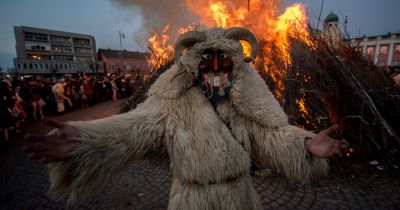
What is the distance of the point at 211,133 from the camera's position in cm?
160

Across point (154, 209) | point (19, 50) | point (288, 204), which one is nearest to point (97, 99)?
point (154, 209)

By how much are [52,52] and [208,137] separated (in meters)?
79.6

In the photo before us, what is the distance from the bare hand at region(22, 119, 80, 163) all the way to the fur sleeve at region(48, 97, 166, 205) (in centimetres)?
5

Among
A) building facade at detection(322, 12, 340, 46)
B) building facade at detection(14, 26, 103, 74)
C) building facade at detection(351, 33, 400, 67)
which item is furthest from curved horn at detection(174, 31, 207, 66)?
building facade at detection(14, 26, 103, 74)

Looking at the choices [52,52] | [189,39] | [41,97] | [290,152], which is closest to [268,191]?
[290,152]

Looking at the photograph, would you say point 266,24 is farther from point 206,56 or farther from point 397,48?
point 397,48

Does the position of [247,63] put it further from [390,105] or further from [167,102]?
[390,105]

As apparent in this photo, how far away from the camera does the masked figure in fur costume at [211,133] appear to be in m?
1.48

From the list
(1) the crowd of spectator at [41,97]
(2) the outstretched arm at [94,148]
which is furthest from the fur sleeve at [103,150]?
(1) the crowd of spectator at [41,97]

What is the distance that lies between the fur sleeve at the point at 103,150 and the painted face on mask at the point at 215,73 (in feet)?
1.37

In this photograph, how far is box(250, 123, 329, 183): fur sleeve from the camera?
1.60 m

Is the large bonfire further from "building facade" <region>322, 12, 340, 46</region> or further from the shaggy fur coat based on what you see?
the shaggy fur coat

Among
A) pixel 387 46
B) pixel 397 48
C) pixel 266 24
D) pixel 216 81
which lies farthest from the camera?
pixel 387 46

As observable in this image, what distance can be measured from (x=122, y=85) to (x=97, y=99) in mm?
2719
